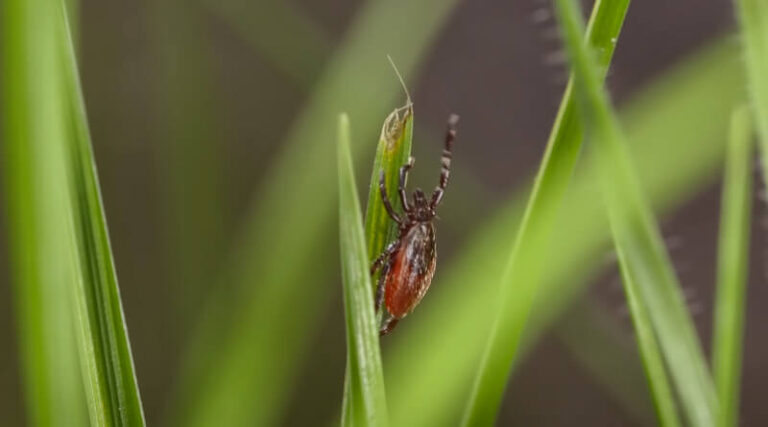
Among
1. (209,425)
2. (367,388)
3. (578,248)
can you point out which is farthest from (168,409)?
(367,388)

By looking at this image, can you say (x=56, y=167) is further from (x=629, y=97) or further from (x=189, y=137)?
(x=629, y=97)

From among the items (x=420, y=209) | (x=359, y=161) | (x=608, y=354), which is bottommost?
(x=608, y=354)

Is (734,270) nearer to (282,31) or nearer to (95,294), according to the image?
(95,294)

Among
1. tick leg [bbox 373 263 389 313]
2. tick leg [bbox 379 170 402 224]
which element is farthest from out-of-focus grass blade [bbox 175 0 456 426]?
tick leg [bbox 379 170 402 224]

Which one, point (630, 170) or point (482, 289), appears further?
point (482, 289)

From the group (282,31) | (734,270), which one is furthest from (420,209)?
(734,270)

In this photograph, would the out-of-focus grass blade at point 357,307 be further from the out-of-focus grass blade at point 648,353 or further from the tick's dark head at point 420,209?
the tick's dark head at point 420,209
